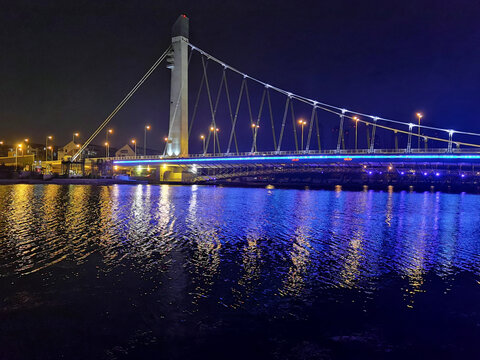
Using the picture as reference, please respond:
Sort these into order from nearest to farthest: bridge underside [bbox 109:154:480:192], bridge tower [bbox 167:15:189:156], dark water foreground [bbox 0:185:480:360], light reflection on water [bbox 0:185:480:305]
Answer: dark water foreground [bbox 0:185:480:360] < light reflection on water [bbox 0:185:480:305] < bridge underside [bbox 109:154:480:192] < bridge tower [bbox 167:15:189:156]

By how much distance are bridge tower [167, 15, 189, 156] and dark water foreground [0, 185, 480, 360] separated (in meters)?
60.2

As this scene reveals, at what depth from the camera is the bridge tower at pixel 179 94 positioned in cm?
7138

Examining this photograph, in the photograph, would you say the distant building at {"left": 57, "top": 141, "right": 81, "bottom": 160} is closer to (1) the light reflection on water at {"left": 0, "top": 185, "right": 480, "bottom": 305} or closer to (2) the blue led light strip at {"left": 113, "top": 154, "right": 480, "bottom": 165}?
(2) the blue led light strip at {"left": 113, "top": 154, "right": 480, "bottom": 165}

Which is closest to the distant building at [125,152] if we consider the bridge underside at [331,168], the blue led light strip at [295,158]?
the bridge underside at [331,168]

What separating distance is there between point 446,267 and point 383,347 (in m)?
5.07

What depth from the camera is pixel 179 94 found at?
235 ft

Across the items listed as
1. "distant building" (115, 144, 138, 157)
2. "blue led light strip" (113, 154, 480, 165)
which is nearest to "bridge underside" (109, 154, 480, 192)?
"blue led light strip" (113, 154, 480, 165)

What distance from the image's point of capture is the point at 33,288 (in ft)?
21.0

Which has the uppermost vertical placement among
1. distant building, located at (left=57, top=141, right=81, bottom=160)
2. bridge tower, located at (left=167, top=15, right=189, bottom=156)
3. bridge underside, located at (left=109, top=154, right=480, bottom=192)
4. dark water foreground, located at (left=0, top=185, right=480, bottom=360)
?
bridge tower, located at (left=167, top=15, right=189, bottom=156)

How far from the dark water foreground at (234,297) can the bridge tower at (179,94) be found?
198ft

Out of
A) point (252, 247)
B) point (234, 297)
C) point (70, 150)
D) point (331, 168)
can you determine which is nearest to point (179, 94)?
point (331, 168)

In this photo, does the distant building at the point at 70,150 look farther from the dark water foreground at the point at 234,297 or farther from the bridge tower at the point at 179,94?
the dark water foreground at the point at 234,297

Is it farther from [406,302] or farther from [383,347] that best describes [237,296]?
[406,302]

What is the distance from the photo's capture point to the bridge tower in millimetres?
71375
